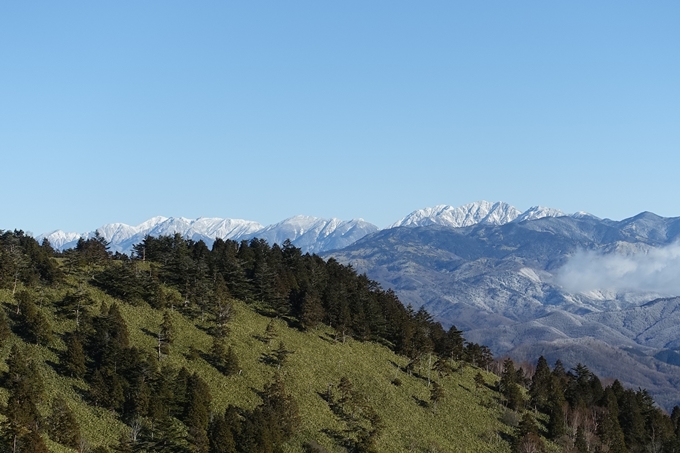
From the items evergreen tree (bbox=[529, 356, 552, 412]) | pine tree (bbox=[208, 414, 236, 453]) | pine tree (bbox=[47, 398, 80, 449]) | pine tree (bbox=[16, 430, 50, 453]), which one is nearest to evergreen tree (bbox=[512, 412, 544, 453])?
evergreen tree (bbox=[529, 356, 552, 412])

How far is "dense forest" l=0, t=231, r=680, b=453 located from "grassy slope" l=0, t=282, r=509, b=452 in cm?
38

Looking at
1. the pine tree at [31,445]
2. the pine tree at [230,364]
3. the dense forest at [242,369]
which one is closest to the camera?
the pine tree at [31,445]

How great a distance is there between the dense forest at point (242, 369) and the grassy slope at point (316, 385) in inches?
14.9

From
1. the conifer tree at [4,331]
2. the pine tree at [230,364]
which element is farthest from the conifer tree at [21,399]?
the pine tree at [230,364]

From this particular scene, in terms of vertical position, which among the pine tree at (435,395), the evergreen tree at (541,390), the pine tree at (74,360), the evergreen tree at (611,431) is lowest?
the evergreen tree at (611,431)

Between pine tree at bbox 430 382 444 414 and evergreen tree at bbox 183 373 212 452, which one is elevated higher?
evergreen tree at bbox 183 373 212 452

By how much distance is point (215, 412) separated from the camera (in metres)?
91.2

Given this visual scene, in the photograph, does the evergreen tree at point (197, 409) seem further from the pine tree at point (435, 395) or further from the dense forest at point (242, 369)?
the pine tree at point (435, 395)

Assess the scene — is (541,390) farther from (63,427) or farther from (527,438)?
(63,427)

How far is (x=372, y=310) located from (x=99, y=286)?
5882cm

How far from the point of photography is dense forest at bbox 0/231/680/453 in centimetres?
8325

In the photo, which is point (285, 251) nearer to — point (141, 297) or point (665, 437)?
point (141, 297)

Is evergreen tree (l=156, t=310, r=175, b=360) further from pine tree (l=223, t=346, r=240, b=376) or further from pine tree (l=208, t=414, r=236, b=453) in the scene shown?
pine tree (l=208, t=414, r=236, b=453)

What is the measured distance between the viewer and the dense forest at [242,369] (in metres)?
83.2
